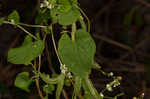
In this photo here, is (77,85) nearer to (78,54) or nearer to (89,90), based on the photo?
(89,90)

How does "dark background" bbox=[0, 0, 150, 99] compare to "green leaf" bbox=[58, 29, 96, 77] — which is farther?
"dark background" bbox=[0, 0, 150, 99]

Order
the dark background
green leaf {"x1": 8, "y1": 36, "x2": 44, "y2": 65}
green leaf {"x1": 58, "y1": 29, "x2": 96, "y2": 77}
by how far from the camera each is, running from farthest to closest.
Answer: the dark background
green leaf {"x1": 8, "y1": 36, "x2": 44, "y2": 65}
green leaf {"x1": 58, "y1": 29, "x2": 96, "y2": 77}

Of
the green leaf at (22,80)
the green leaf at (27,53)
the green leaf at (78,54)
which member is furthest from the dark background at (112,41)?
the green leaf at (78,54)

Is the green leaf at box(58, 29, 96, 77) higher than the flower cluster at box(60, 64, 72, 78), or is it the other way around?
the green leaf at box(58, 29, 96, 77)

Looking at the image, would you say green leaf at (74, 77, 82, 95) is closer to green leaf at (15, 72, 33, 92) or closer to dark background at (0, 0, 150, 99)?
green leaf at (15, 72, 33, 92)

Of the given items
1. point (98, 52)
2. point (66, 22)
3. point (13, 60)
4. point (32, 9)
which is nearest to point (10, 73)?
point (32, 9)

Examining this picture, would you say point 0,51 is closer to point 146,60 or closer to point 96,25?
point 96,25

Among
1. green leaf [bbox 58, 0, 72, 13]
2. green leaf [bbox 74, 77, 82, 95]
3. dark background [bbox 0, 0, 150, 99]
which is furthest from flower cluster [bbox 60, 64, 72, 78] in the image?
dark background [bbox 0, 0, 150, 99]
